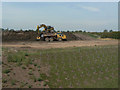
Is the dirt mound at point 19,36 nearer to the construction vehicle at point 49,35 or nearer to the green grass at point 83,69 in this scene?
the construction vehicle at point 49,35

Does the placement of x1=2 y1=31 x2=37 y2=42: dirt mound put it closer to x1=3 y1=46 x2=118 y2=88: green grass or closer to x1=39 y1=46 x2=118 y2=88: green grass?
x1=3 y1=46 x2=118 y2=88: green grass

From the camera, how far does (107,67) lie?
13383 millimetres

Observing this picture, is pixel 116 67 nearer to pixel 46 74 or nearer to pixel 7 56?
pixel 46 74

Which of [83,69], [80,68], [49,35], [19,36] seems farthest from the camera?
[19,36]

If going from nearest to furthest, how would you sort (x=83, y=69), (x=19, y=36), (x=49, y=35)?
1. (x=83, y=69)
2. (x=49, y=35)
3. (x=19, y=36)

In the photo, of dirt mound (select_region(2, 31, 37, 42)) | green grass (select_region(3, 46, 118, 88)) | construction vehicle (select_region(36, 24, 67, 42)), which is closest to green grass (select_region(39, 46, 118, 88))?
green grass (select_region(3, 46, 118, 88))

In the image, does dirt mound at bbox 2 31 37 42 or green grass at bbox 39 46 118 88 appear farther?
dirt mound at bbox 2 31 37 42

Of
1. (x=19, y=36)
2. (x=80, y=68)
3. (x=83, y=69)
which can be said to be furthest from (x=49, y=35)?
(x=83, y=69)

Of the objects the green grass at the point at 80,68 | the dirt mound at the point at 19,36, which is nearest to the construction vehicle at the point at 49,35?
the dirt mound at the point at 19,36

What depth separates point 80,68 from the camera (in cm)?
1330

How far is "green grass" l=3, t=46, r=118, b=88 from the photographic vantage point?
11.3 meters

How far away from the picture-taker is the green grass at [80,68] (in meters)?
11.3

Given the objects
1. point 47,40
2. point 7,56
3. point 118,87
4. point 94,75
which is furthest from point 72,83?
point 47,40

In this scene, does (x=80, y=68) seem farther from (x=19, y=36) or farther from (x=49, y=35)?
(x=19, y=36)
